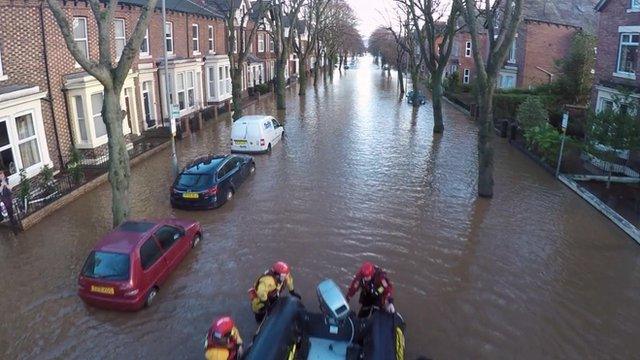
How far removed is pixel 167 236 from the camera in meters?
9.88

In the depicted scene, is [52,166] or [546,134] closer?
[52,166]

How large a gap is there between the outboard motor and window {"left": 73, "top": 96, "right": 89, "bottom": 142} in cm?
1376

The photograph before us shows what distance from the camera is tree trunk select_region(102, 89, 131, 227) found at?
10688mm

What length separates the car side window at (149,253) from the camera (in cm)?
878

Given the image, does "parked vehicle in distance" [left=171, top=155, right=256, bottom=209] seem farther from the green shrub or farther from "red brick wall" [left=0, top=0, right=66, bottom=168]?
the green shrub

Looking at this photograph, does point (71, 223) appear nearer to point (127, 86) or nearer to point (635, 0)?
point (127, 86)

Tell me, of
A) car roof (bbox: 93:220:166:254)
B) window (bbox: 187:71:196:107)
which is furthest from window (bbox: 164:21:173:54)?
car roof (bbox: 93:220:166:254)

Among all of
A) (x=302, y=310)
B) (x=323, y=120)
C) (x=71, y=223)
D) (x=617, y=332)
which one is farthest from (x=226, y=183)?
(x=323, y=120)

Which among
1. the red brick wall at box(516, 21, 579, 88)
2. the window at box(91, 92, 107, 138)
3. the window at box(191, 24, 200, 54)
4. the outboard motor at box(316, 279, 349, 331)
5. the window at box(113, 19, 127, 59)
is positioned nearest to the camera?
the outboard motor at box(316, 279, 349, 331)

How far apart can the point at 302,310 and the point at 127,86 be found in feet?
54.1

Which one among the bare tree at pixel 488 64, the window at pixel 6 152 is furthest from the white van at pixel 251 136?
the bare tree at pixel 488 64

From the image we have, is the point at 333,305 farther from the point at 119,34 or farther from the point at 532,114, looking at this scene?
the point at 119,34

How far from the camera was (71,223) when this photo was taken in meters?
12.6

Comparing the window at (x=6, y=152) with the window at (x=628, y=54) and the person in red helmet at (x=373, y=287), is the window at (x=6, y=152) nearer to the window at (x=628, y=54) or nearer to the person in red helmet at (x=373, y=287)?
the person in red helmet at (x=373, y=287)
